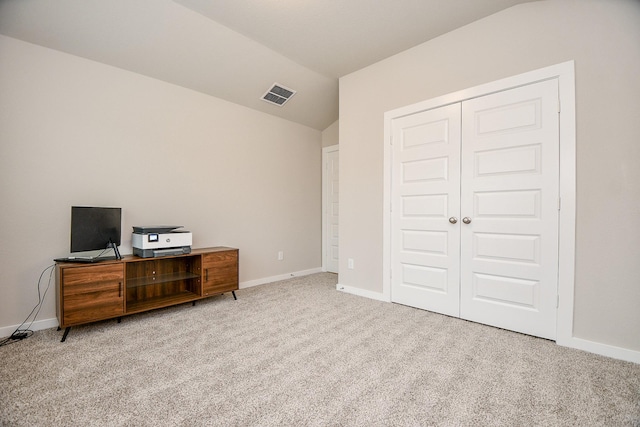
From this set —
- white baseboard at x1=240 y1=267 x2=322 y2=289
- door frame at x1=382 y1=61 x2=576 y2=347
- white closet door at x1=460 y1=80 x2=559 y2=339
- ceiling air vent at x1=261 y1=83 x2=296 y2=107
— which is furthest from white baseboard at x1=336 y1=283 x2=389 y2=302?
ceiling air vent at x1=261 y1=83 x2=296 y2=107

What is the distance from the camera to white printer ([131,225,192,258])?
2.65 meters

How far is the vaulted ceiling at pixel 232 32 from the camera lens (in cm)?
230

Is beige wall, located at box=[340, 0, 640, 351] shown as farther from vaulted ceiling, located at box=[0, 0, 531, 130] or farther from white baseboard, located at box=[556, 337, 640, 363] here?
vaulted ceiling, located at box=[0, 0, 531, 130]

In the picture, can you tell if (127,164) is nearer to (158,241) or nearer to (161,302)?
(158,241)

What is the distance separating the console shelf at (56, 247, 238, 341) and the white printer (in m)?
0.06

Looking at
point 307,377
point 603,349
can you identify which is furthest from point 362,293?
point 603,349

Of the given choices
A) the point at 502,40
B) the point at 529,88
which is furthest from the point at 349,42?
the point at 529,88

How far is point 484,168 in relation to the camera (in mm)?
2486

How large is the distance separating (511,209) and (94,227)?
12.1 ft

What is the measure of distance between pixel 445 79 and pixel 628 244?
1.97 m

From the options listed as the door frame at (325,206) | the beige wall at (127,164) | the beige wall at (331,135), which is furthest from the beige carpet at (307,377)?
the beige wall at (331,135)

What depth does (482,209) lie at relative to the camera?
250 centimetres

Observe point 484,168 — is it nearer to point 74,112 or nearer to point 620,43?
point 620,43

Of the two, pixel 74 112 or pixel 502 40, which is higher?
pixel 502 40
